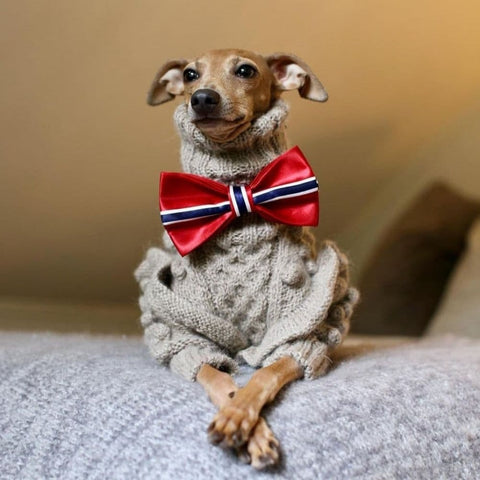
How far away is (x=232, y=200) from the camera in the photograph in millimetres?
1096

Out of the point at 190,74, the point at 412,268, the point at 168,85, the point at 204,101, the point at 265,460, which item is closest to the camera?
the point at 265,460

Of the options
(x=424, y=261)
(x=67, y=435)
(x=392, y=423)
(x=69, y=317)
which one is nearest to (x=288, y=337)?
(x=392, y=423)

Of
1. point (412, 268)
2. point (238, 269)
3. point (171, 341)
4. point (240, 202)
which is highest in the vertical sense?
point (240, 202)

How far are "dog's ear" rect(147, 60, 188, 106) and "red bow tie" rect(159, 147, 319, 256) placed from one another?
0.85 ft

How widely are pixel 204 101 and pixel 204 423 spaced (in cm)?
48

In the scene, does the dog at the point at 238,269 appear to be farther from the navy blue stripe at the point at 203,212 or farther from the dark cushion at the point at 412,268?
the dark cushion at the point at 412,268

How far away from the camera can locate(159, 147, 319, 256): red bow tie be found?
3.61 feet

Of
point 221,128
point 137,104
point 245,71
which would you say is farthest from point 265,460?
point 137,104

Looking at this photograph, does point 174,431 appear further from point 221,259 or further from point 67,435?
point 221,259

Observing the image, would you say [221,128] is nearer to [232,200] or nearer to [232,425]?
[232,200]

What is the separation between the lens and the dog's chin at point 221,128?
1.07m

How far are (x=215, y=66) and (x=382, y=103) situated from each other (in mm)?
1139

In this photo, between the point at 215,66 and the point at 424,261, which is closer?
the point at 215,66

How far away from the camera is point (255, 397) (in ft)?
2.88
